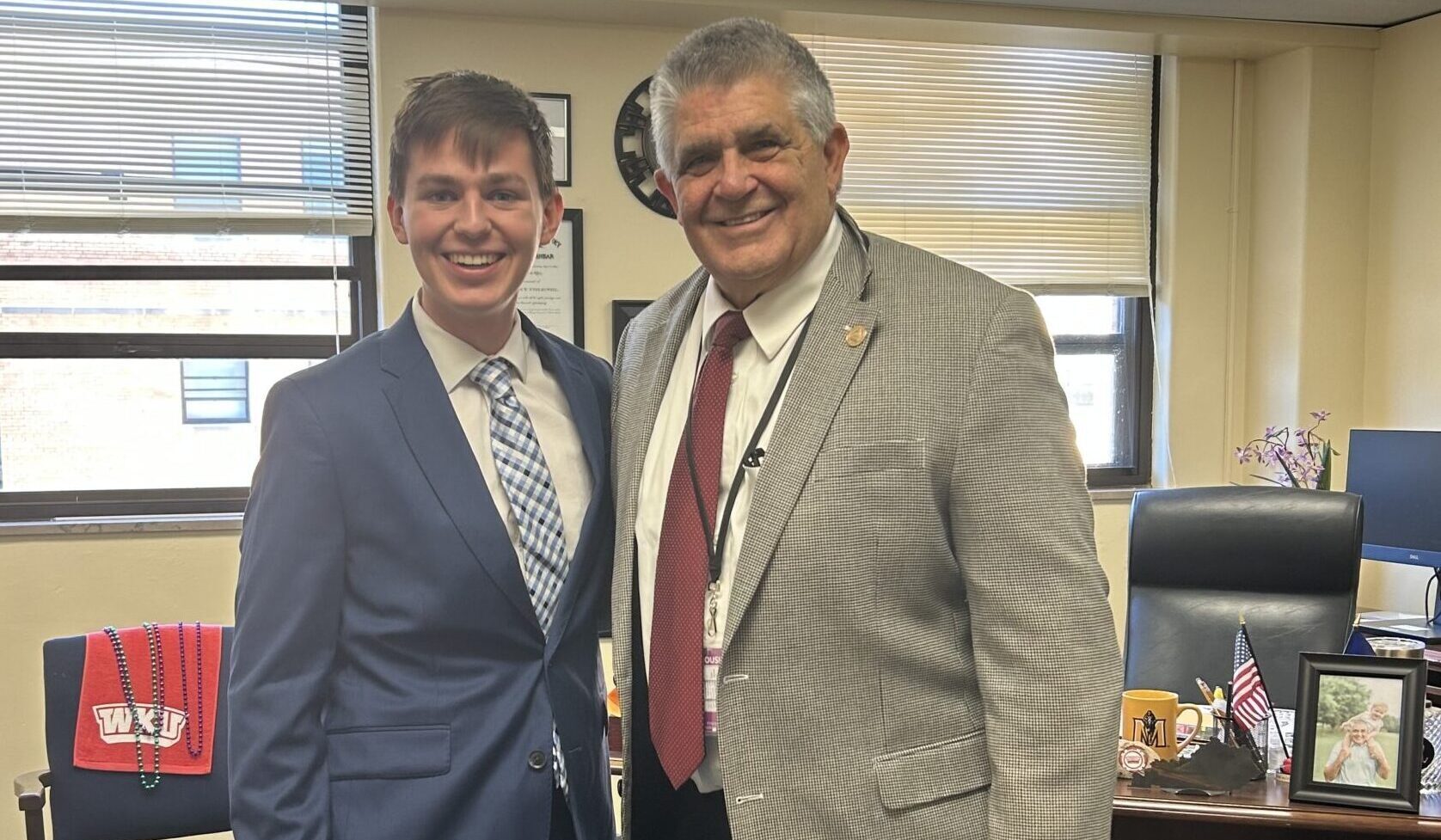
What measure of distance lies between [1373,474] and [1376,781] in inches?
81.7

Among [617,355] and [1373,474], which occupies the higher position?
[617,355]

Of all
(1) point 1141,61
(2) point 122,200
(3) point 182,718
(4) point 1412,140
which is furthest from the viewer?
(1) point 1141,61

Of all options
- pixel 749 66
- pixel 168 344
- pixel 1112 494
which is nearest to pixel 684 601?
pixel 749 66

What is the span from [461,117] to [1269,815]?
1575mm

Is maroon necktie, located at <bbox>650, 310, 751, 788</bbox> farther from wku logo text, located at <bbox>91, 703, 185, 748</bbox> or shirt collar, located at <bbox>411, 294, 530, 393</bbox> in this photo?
wku logo text, located at <bbox>91, 703, 185, 748</bbox>

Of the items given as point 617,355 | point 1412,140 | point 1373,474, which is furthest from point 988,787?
point 1412,140

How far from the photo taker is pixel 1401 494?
354cm

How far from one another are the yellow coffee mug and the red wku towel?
1786 millimetres

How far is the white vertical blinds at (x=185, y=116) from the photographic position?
3.43m

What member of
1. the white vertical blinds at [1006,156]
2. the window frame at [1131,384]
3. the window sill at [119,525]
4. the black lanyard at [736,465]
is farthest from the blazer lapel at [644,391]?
the window frame at [1131,384]

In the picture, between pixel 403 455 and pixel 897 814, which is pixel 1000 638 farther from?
pixel 403 455

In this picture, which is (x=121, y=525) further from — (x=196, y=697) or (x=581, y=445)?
(x=581, y=445)

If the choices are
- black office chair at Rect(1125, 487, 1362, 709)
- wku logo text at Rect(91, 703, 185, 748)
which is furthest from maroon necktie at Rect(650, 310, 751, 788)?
black office chair at Rect(1125, 487, 1362, 709)

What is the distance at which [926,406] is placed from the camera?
4.33 feet
